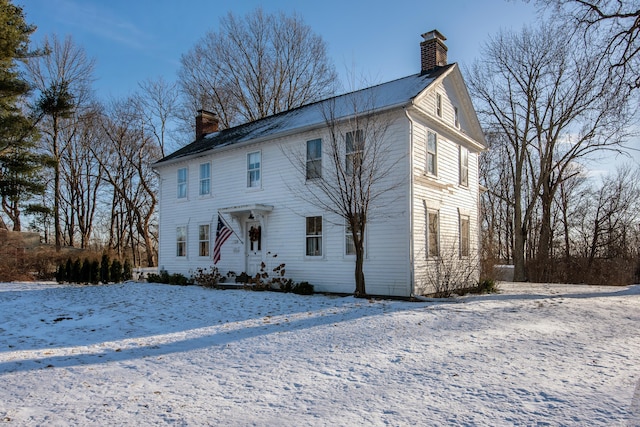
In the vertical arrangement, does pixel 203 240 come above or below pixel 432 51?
below

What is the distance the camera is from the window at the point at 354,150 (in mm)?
11977

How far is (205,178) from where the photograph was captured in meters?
17.7

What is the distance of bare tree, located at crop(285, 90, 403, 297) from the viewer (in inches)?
472

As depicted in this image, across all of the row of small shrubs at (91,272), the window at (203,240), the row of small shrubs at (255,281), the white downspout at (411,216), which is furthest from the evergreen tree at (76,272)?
the white downspout at (411,216)

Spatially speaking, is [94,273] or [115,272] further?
[115,272]

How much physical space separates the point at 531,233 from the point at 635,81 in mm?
20373

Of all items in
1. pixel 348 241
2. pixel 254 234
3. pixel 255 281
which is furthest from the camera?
pixel 254 234

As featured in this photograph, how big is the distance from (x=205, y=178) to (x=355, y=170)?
310 inches

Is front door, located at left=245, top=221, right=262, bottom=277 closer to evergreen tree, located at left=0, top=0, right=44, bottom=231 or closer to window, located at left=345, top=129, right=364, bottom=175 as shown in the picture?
window, located at left=345, top=129, right=364, bottom=175

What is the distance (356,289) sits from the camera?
12055 mm

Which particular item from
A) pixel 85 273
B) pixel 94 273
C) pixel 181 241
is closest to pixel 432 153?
pixel 181 241

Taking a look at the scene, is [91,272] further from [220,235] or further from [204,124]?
[204,124]

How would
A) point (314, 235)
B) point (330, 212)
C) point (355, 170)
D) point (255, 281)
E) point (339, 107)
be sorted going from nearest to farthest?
point (355, 170) → point (330, 212) → point (314, 235) → point (339, 107) → point (255, 281)

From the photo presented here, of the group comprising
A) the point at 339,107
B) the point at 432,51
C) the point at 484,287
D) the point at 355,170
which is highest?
the point at 432,51
